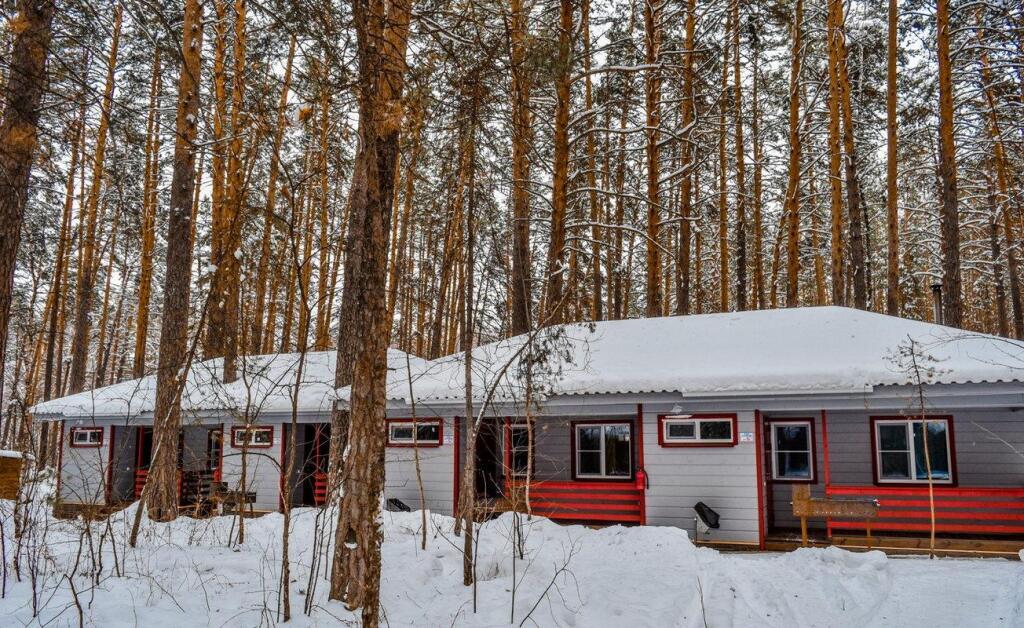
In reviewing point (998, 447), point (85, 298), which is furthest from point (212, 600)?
point (85, 298)

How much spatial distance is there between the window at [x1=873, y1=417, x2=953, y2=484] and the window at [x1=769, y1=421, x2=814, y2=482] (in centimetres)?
110

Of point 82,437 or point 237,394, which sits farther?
point 82,437

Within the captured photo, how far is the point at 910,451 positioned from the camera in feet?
36.0

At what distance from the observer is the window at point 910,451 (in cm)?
1090

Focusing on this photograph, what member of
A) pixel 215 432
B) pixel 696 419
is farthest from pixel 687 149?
pixel 215 432

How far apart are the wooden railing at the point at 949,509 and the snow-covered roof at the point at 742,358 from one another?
1928mm

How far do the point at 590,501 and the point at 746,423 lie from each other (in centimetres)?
293

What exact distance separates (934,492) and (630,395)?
4.77 metres

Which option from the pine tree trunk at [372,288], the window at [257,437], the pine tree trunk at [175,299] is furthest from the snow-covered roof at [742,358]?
the window at [257,437]

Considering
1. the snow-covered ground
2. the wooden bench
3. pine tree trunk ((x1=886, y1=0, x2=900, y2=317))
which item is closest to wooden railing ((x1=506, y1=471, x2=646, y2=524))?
the snow-covered ground

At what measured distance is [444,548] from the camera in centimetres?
848

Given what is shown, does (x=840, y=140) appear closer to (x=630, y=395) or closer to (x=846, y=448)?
(x=846, y=448)

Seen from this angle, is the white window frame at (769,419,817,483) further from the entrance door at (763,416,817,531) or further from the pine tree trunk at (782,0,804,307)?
the pine tree trunk at (782,0,804,307)

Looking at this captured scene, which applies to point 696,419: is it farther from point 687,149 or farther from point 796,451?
point 687,149
